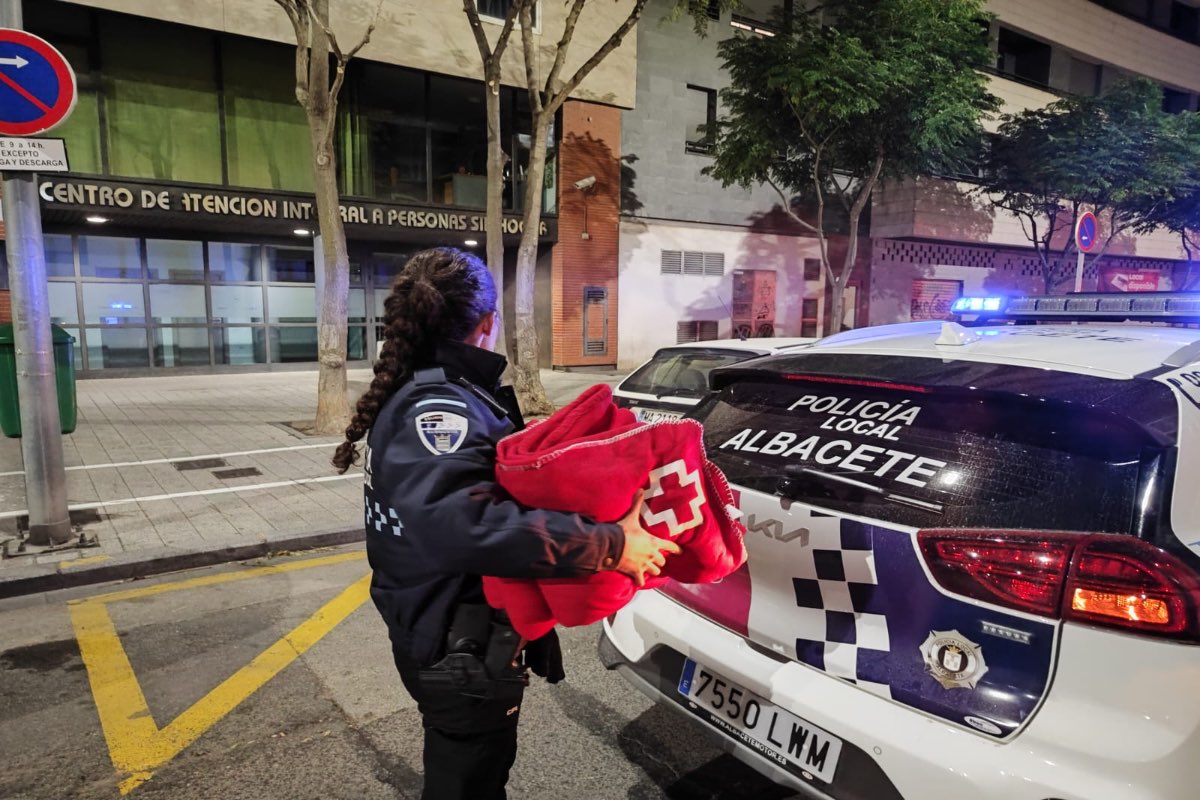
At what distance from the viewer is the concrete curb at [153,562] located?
4.64 metres

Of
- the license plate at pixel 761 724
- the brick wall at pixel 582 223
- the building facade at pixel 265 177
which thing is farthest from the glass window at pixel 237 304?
the license plate at pixel 761 724

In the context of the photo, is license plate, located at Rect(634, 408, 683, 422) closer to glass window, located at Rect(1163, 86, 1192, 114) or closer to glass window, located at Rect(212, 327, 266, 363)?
glass window, located at Rect(212, 327, 266, 363)

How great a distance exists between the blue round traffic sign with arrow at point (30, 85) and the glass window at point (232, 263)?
11415 mm

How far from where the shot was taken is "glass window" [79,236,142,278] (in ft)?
46.8

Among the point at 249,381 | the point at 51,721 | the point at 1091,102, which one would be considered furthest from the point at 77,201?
the point at 1091,102

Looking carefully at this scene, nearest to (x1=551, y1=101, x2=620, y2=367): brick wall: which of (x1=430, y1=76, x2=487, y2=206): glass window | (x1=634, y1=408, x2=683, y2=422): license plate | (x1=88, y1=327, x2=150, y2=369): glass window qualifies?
(x1=430, y1=76, x2=487, y2=206): glass window

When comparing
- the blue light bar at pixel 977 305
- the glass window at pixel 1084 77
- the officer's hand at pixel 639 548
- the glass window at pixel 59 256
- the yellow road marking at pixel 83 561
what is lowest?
the yellow road marking at pixel 83 561

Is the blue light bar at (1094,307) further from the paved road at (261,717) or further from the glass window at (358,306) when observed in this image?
the glass window at (358,306)

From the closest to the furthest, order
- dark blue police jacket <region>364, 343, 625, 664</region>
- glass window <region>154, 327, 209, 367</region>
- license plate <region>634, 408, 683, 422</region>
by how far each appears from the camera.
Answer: dark blue police jacket <region>364, 343, 625, 664</region>, license plate <region>634, 408, 683, 422</region>, glass window <region>154, 327, 209, 367</region>

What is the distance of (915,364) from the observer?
2262 mm

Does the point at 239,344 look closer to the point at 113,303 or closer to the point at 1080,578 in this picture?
the point at 113,303

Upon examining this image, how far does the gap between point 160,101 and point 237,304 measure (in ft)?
13.2

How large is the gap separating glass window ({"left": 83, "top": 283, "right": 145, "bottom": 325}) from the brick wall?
8524 millimetres

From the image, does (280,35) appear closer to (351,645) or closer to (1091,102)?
(351,645)
